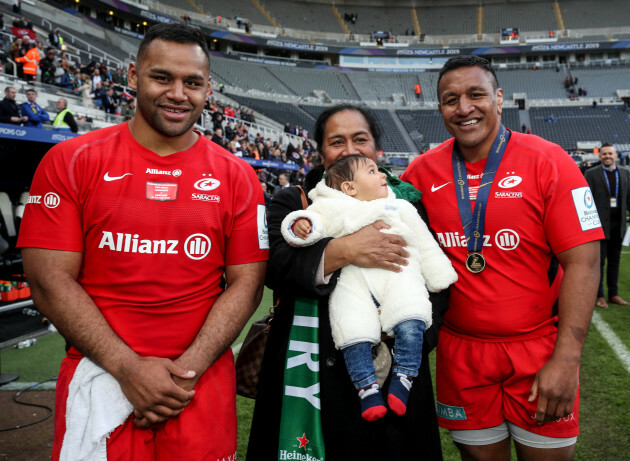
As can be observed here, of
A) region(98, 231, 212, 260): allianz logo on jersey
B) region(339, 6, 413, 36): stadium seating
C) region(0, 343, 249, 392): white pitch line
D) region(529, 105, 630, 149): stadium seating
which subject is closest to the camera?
region(98, 231, 212, 260): allianz logo on jersey

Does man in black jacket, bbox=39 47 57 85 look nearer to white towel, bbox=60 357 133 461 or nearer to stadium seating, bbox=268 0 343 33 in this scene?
white towel, bbox=60 357 133 461

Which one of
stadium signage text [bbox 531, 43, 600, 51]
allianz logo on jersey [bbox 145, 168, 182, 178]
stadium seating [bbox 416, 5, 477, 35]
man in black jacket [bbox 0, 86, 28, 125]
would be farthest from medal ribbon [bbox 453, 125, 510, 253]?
stadium seating [bbox 416, 5, 477, 35]

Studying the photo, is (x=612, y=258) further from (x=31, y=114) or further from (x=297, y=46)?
(x=297, y=46)

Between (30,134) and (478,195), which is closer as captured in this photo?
(478,195)

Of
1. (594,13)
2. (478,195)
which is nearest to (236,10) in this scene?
(594,13)

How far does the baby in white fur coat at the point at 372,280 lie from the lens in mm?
1582

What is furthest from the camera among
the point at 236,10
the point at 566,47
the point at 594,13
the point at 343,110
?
the point at 594,13

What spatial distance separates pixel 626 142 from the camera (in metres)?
31.5

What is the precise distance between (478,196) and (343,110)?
0.72m

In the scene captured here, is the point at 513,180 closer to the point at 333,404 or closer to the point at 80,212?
the point at 333,404

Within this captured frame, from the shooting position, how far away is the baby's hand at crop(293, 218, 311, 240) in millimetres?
1673

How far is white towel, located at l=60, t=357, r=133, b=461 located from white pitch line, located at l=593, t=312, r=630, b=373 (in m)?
4.06

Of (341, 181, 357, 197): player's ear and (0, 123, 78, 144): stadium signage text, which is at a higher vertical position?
(0, 123, 78, 144): stadium signage text

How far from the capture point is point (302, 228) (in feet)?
5.53
